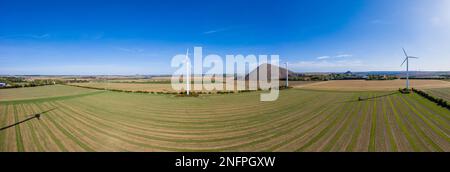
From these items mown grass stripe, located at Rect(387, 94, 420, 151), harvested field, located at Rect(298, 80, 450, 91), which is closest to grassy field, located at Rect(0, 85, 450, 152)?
mown grass stripe, located at Rect(387, 94, 420, 151)

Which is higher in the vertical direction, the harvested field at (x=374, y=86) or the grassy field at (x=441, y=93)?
the harvested field at (x=374, y=86)

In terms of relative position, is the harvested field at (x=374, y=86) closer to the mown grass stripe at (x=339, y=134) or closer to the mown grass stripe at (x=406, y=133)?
the mown grass stripe at (x=406, y=133)

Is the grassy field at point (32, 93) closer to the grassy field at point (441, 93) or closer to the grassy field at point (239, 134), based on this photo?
the grassy field at point (239, 134)

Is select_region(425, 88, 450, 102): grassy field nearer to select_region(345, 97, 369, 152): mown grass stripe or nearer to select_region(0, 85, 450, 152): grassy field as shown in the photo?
select_region(0, 85, 450, 152): grassy field

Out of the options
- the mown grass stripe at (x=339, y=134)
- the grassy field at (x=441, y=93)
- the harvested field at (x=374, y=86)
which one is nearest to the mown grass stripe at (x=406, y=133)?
the mown grass stripe at (x=339, y=134)

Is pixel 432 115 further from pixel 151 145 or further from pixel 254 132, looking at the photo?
pixel 151 145

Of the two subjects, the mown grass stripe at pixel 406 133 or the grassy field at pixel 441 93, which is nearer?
the mown grass stripe at pixel 406 133

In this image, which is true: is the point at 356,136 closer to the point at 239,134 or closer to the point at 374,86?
the point at 239,134

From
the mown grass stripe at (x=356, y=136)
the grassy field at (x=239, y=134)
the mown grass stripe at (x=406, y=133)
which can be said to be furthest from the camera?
the grassy field at (x=239, y=134)

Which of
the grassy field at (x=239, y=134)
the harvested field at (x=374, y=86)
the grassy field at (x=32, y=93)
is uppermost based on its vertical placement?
the harvested field at (x=374, y=86)

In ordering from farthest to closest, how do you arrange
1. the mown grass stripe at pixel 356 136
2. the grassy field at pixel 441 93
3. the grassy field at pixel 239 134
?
the grassy field at pixel 441 93 → the grassy field at pixel 239 134 → the mown grass stripe at pixel 356 136

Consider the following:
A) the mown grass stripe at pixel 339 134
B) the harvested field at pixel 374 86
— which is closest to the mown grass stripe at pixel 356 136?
the mown grass stripe at pixel 339 134

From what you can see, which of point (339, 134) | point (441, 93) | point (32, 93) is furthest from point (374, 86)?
point (32, 93)
